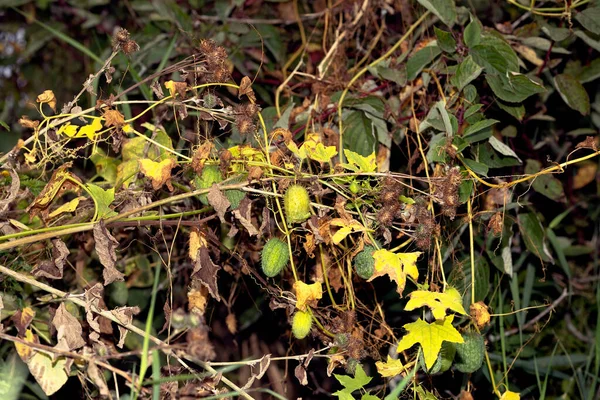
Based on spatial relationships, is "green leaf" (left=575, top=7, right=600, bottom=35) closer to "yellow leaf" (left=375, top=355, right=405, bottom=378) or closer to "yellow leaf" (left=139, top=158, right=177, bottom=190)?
"yellow leaf" (left=375, top=355, right=405, bottom=378)

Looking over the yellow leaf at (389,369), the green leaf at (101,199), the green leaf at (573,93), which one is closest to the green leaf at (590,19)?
the green leaf at (573,93)

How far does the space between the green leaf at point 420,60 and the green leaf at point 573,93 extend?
33 centimetres

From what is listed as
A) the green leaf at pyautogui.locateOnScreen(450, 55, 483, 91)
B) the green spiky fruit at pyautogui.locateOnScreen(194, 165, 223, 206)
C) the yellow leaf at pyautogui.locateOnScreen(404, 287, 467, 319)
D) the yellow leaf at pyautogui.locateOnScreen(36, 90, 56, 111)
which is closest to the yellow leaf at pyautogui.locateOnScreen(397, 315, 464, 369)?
the yellow leaf at pyautogui.locateOnScreen(404, 287, 467, 319)

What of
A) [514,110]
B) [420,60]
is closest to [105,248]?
[420,60]

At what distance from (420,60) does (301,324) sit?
721mm

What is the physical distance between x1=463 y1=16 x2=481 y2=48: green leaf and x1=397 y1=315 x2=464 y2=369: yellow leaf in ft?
2.18

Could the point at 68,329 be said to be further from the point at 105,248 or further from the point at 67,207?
the point at 67,207

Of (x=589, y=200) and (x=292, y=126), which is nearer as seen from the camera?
(x=292, y=126)

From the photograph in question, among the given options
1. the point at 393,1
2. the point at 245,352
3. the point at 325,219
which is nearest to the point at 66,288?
the point at 245,352

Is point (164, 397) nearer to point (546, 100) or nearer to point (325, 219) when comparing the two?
point (325, 219)

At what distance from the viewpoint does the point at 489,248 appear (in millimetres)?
1870

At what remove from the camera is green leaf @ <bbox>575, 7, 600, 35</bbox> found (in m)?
1.79

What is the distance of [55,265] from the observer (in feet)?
4.80

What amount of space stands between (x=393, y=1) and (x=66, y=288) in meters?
1.15
